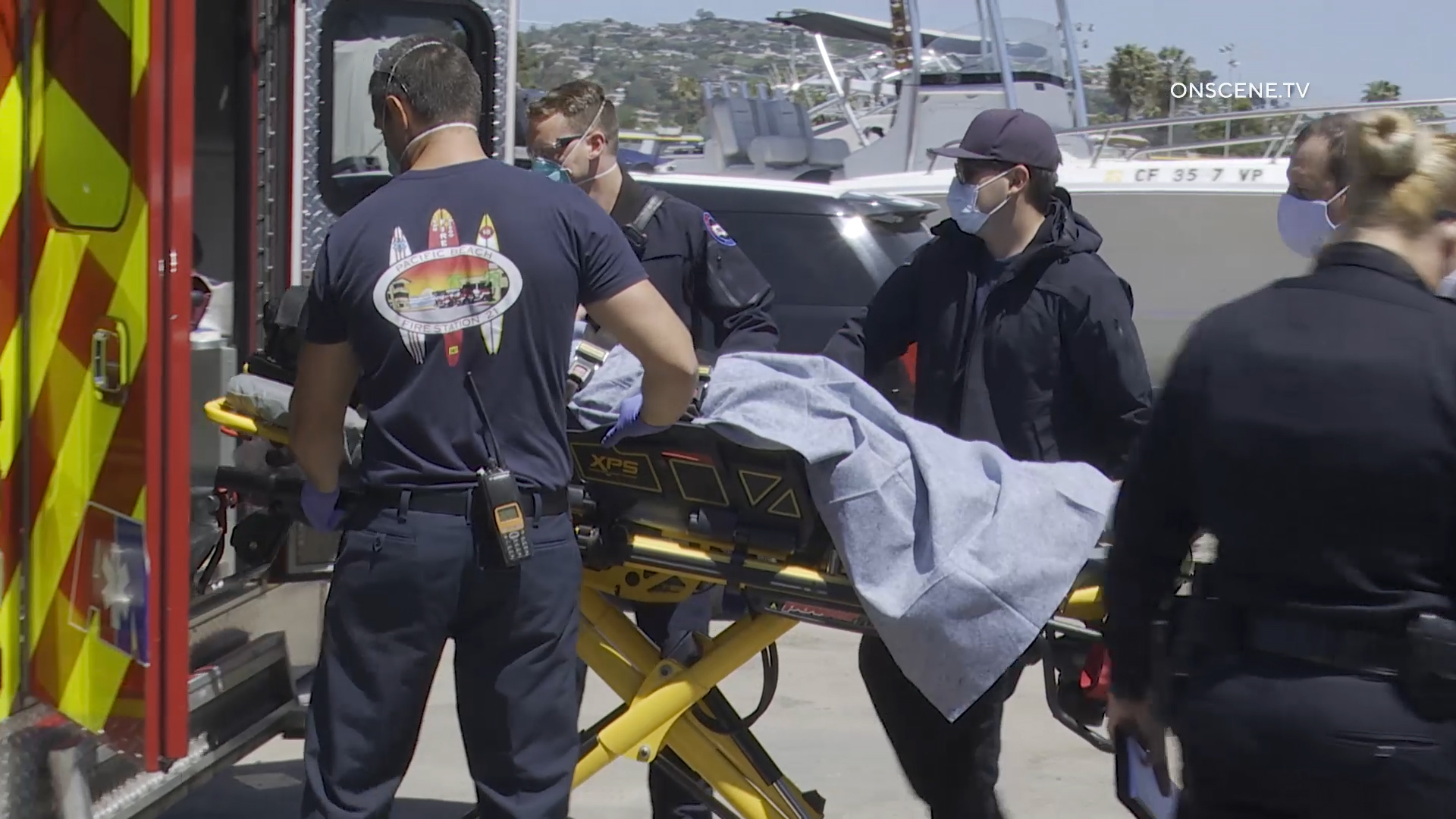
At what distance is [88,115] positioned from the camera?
2.83 metres

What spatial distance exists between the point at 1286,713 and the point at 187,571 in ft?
5.70

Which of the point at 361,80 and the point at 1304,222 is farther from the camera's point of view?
the point at 361,80

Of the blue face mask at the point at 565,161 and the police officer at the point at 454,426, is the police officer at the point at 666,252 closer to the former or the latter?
the blue face mask at the point at 565,161

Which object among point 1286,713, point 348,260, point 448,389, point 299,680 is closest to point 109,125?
point 348,260

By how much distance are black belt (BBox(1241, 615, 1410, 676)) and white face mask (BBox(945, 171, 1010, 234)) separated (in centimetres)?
147

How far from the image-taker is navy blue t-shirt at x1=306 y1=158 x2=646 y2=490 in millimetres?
2691

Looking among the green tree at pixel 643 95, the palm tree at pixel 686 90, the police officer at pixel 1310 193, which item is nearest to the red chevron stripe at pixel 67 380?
the police officer at pixel 1310 193

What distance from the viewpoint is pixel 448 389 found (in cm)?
272

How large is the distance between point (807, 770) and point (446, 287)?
2.56 metres

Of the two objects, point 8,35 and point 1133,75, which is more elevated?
point 8,35

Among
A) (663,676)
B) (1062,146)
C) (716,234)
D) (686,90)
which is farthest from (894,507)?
(686,90)

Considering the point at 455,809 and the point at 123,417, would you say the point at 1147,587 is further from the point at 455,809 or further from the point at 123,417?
the point at 455,809

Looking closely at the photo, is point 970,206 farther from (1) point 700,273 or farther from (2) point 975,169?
(1) point 700,273

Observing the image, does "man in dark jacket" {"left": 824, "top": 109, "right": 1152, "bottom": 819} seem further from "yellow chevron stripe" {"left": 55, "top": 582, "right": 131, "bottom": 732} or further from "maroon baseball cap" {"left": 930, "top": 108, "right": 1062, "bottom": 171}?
A: "yellow chevron stripe" {"left": 55, "top": 582, "right": 131, "bottom": 732}
